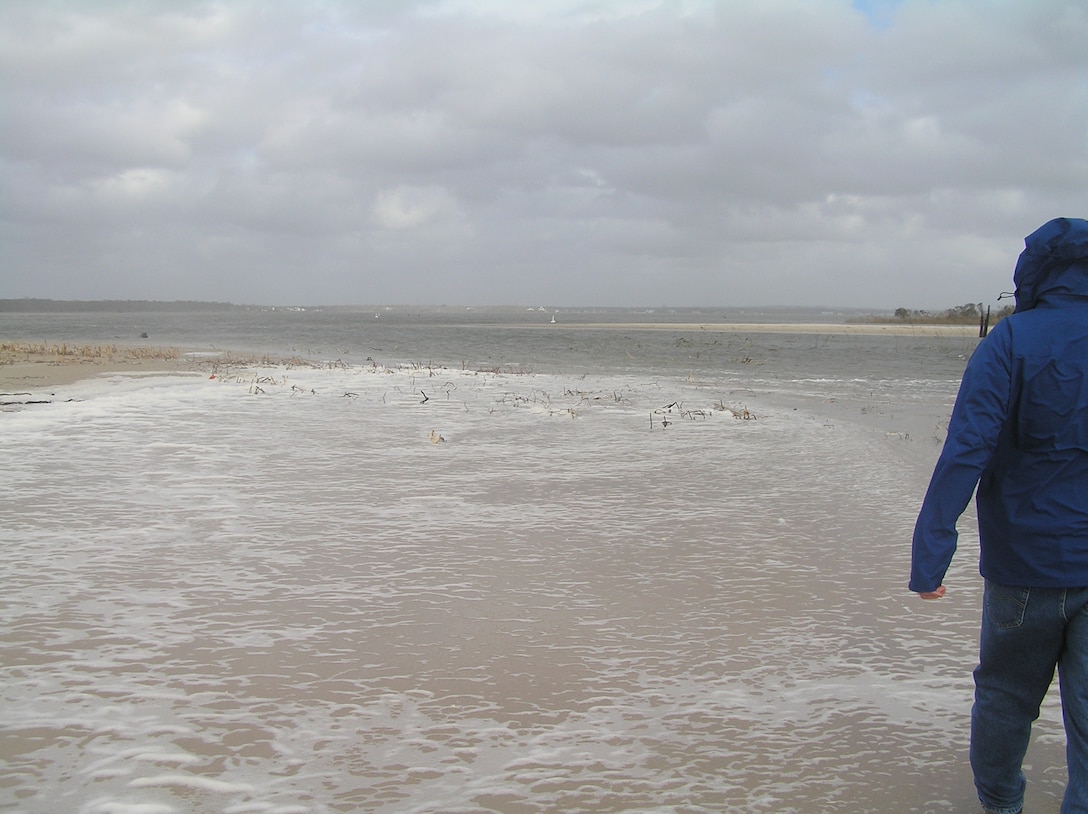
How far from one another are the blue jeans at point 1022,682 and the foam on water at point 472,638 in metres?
0.29

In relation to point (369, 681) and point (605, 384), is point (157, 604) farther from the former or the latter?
point (605, 384)

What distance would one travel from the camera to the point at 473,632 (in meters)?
4.67

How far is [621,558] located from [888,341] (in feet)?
162

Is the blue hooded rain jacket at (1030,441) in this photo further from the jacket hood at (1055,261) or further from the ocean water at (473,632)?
the ocean water at (473,632)

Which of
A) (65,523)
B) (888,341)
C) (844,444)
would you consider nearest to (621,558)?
(65,523)

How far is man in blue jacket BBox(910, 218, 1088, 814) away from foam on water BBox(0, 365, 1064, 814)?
2.60 ft

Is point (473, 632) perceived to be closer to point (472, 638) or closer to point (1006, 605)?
point (472, 638)

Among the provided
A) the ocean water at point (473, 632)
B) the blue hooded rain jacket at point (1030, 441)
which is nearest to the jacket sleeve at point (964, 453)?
the blue hooded rain jacket at point (1030, 441)

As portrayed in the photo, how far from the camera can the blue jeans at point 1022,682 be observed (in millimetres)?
2721

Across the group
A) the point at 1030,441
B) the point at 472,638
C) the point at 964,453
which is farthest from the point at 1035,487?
the point at 472,638

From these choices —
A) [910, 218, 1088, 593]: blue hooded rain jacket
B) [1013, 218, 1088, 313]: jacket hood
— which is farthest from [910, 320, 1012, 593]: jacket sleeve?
[1013, 218, 1088, 313]: jacket hood

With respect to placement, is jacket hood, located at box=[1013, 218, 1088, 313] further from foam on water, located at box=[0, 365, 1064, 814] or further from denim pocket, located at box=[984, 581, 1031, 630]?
foam on water, located at box=[0, 365, 1064, 814]

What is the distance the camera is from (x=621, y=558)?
6129mm

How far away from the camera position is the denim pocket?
2.80m
